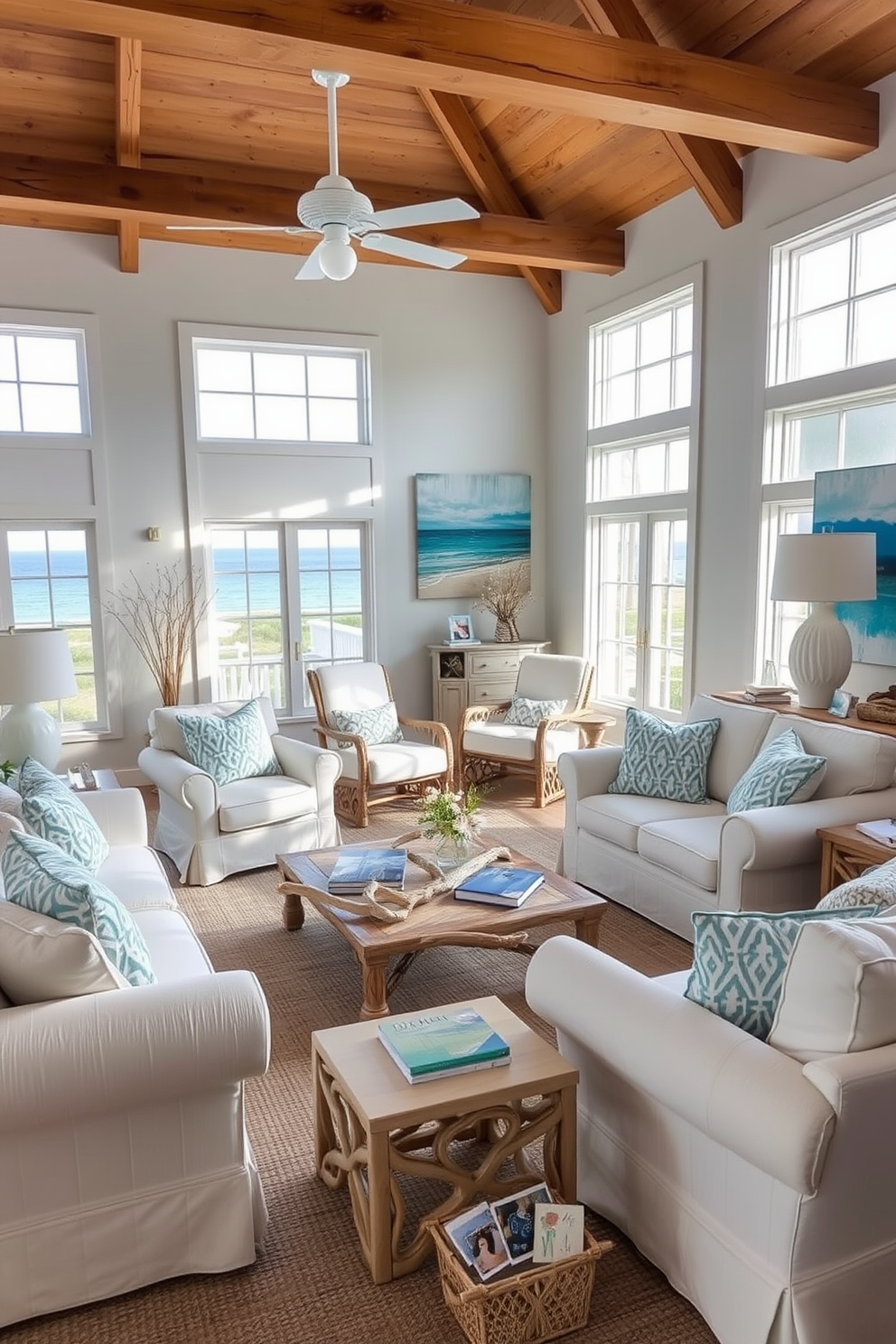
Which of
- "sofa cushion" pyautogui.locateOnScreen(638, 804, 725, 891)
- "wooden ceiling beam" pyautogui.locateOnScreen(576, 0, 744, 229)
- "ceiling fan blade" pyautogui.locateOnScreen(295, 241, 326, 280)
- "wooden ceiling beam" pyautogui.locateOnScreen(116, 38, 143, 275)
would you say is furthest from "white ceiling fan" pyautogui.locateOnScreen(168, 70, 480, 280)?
"sofa cushion" pyautogui.locateOnScreen(638, 804, 725, 891)

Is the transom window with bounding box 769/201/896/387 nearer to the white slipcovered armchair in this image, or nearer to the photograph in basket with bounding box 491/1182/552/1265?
the white slipcovered armchair

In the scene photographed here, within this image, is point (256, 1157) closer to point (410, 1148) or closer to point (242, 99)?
point (410, 1148)

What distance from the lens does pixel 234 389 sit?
6.75 meters

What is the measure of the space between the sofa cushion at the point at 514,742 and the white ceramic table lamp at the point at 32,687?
2632mm

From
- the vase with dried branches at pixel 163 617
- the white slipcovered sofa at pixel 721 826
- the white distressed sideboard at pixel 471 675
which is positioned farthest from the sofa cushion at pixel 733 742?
the vase with dried branches at pixel 163 617

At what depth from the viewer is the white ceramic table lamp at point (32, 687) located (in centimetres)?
404

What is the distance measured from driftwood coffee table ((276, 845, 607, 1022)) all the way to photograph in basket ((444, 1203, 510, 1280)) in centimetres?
114

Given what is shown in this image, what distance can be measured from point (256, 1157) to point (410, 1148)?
565 millimetres

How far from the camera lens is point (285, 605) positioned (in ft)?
23.0

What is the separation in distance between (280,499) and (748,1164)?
18.8ft

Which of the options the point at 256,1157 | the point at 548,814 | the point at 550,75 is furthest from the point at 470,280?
the point at 256,1157

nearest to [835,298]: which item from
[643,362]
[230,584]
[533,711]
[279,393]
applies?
[643,362]

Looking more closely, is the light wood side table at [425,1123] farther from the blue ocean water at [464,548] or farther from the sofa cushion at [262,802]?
the blue ocean water at [464,548]

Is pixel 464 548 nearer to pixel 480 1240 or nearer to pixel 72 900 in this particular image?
pixel 72 900
